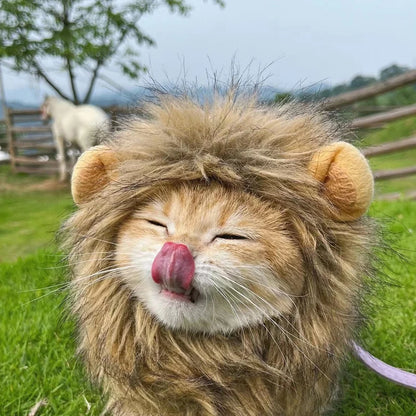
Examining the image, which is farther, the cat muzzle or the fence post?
the fence post

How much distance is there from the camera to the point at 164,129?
0.85 meters

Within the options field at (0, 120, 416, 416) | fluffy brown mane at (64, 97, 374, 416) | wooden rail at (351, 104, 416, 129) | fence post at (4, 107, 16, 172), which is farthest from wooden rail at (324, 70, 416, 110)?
fence post at (4, 107, 16, 172)

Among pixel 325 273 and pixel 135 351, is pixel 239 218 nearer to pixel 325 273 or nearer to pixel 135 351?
pixel 325 273

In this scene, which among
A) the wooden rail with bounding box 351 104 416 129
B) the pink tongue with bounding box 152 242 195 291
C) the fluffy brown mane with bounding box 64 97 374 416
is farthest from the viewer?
the wooden rail with bounding box 351 104 416 129

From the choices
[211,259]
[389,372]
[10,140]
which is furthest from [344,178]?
[10,140]

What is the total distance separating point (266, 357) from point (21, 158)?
8.69m

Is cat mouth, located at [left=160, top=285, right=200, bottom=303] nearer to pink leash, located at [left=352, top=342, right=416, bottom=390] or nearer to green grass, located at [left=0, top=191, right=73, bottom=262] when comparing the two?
pink leash, located at [left=352, top=342, right=416, bottom=390]

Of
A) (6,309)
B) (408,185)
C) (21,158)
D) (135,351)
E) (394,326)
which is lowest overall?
(21,158)

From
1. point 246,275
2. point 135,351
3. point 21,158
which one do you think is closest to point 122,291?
point 135,351

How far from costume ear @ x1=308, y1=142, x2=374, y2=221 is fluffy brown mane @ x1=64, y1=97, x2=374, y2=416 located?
0.02m

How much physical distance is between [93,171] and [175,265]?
30cm

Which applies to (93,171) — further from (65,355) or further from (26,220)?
(26,220)

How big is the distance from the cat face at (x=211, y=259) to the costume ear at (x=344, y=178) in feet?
0.30

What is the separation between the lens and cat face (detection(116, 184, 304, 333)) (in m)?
0.71
